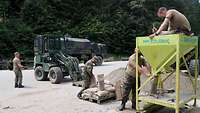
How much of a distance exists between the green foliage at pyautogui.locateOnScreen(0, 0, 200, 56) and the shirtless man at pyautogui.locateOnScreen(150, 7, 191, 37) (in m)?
26.8

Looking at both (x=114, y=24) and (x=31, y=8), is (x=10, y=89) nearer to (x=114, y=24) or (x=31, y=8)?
(x=31, y=8)

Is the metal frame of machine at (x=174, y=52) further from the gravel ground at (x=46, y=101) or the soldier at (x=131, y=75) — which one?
the gravel ground at (x=46, y=101)

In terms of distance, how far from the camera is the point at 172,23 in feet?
23.1

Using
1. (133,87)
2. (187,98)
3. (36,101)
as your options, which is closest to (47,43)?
(36,101)

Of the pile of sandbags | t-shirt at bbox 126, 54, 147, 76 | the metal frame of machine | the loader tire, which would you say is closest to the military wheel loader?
the loader tire

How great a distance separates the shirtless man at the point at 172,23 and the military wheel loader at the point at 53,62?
6919 mm

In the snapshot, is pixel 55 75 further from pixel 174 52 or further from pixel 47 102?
pixel 174 52

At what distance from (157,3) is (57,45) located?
139 ft

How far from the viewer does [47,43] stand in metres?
14.4

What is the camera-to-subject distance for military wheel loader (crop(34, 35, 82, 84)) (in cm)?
1346

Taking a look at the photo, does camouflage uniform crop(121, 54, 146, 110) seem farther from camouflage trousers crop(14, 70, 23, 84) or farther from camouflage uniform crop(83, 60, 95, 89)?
camouflage trousers crop(14, 70, 23, 84)

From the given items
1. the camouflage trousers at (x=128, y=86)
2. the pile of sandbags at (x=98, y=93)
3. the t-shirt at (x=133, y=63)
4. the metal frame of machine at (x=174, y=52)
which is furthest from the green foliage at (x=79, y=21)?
the metal frame of machine at (x=174, y=52)

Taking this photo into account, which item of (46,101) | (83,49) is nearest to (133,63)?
(46,101)

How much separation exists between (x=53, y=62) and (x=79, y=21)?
3114cm
